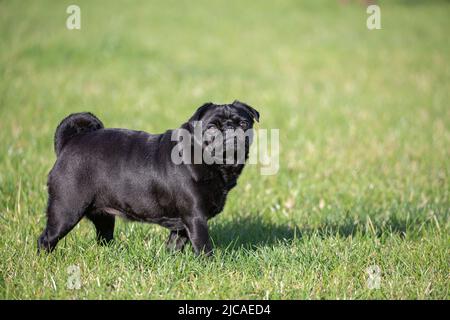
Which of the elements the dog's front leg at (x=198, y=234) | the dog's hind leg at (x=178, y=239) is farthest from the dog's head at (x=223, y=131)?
the dog's hind leg at (x=178, y=239)

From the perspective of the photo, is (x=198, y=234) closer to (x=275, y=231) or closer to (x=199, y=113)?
(x=199, y=113)

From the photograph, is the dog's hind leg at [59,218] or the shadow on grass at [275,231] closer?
the dog's hind leg at [59,218]

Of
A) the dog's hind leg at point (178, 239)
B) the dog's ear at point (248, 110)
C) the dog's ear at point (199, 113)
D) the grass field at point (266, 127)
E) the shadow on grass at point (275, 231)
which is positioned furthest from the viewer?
the shadow on grass at point (275, 231)

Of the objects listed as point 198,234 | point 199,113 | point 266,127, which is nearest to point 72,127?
point 199,113

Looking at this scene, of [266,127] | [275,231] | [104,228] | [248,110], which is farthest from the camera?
[266,127]

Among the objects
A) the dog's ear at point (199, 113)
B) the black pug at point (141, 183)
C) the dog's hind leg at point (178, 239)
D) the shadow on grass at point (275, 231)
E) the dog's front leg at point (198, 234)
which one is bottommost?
the shadow on grass at point (275, 231)

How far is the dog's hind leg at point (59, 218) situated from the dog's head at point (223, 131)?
1.06m

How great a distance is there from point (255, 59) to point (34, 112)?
26.2ft

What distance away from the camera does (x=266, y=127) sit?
965 centimetres

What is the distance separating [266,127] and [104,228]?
5173 mm

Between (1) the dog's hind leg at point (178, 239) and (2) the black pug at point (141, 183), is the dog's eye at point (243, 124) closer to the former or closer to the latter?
(2) the black pug at point (141, 183)

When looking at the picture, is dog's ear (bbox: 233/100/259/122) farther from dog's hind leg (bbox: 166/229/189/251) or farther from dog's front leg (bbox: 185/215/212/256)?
dog's hind leg (bbox: 166/229/189/251)

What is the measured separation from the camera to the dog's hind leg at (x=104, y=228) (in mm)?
4816
